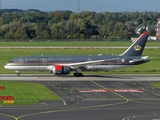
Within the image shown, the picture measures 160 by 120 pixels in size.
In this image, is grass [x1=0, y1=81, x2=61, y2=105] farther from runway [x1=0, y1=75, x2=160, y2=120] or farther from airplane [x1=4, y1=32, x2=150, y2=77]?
airplane [x1=4, y1=32, x2=150, y2=77]

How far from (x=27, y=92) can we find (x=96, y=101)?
9.92m

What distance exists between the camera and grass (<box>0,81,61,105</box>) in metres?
46.4

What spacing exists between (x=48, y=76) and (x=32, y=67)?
120 inches

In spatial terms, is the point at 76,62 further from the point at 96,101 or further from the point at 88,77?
the point at 96,101

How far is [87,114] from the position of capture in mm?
38781

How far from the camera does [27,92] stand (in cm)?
5191

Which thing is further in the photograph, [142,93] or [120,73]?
[120,73]

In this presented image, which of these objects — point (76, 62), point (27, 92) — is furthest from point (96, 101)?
point (76, 62)

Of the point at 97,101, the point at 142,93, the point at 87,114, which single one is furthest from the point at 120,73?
the point at 87,114

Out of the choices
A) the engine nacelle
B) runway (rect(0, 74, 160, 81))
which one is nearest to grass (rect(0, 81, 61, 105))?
runway (rect(0, 74, 160, 81))

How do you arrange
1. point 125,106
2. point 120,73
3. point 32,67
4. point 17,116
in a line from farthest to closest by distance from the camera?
point 120,73, point 32,67, point 125,106, point 17,116

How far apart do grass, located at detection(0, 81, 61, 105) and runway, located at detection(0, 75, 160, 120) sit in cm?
129

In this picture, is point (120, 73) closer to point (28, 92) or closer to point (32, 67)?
point (32, 67)

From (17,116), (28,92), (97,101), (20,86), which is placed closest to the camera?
(17,116)
